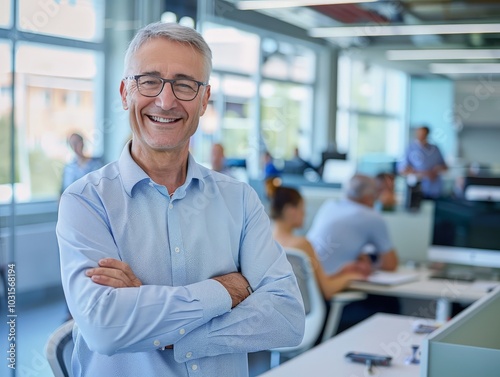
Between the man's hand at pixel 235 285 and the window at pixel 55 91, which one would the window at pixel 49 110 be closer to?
the window at pixel 55 91

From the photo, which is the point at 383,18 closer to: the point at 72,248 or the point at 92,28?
the point at 92,28

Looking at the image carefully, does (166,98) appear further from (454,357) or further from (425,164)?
(425,164)

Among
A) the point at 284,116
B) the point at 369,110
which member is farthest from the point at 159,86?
the point at 369,110

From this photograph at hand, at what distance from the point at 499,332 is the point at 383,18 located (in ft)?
36.9

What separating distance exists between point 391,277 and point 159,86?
3.44m

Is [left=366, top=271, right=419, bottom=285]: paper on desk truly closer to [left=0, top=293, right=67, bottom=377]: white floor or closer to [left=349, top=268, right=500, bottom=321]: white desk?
[left=349, top=268, right=500, bottom=321]: white desk

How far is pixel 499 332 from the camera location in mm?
1962

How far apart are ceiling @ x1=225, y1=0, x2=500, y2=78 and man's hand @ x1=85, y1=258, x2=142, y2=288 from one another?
303 inches

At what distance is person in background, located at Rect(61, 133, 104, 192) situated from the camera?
5.79 meters

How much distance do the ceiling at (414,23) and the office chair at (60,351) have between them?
24.6ft

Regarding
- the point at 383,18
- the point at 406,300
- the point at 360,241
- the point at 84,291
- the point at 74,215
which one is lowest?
the point at 406,300

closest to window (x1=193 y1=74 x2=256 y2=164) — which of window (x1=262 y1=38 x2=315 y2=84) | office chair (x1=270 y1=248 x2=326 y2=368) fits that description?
window (x1=262 y1=38 x2=315 y2=84)

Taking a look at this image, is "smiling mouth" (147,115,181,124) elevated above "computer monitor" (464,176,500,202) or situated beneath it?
elevated above

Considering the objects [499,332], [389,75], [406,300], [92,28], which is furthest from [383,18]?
[499,332]
